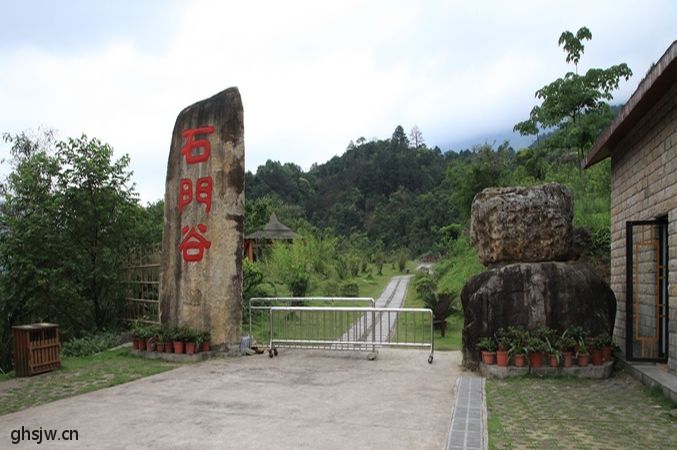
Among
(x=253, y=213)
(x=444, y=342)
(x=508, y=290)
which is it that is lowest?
(x=444, y=342)

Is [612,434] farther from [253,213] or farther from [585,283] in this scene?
[253,213]

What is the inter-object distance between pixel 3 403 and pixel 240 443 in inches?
133

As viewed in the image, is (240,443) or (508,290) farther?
(508,290)

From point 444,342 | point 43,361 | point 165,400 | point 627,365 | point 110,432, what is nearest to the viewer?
point 110,432

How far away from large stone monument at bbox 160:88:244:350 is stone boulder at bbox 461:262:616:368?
391 cm

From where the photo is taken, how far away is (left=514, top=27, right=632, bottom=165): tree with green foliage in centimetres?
1464

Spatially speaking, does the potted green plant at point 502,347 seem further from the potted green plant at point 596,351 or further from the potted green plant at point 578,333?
the potted green plant at point 596,351

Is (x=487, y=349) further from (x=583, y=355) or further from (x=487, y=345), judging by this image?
(x=583, y=355)

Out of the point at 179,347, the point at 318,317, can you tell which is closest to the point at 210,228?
the point at 179,347

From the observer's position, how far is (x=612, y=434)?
4.57 m

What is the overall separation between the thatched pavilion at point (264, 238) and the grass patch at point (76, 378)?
55.1 ft

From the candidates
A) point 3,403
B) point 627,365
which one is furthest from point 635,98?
point 3,403

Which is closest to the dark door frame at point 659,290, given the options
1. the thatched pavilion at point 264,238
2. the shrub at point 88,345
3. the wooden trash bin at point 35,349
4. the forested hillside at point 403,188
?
the forested hillside at point 403,188

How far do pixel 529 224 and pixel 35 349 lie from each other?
7.33 m
